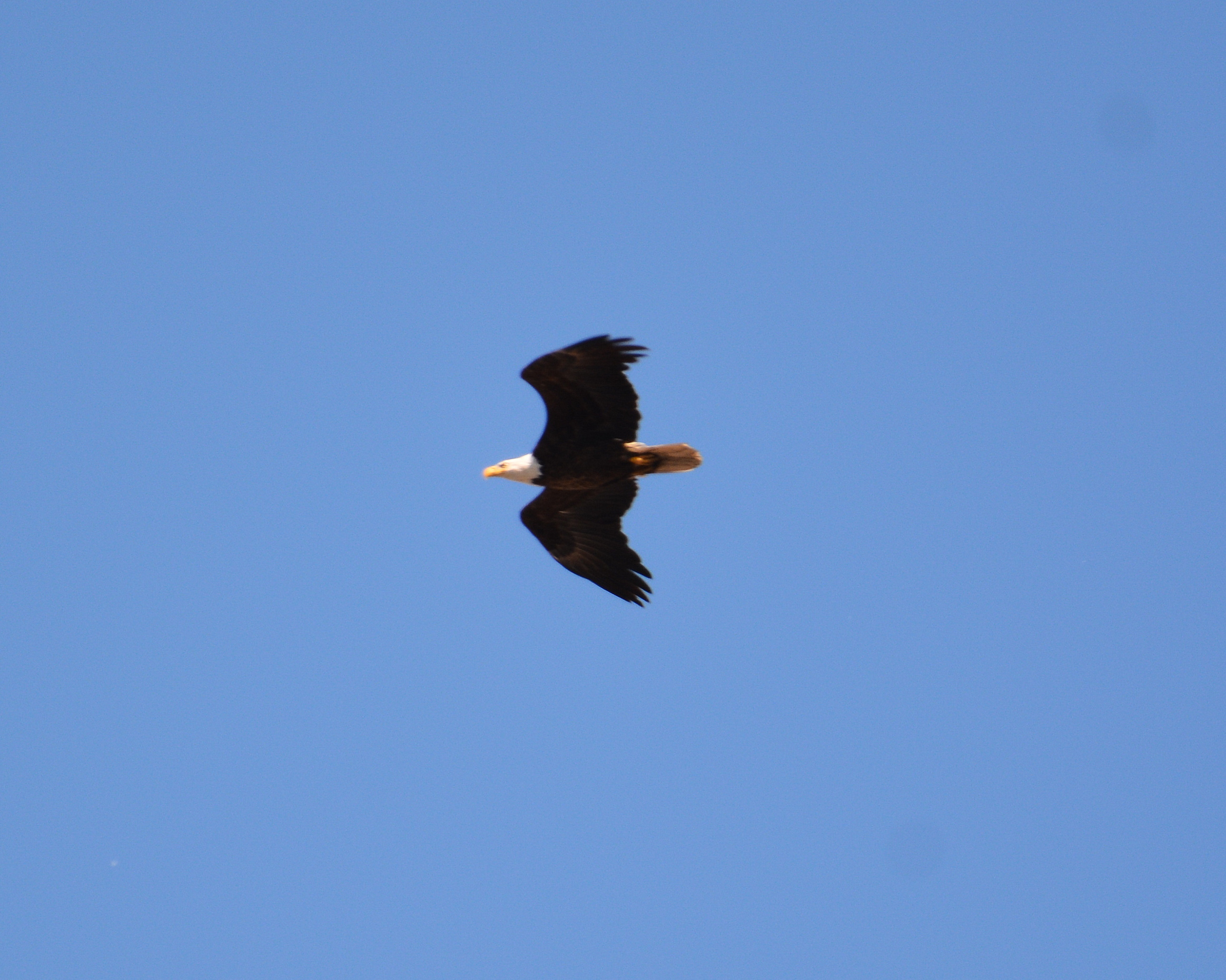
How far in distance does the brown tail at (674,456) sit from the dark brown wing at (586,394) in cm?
25

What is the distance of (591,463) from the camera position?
15.2m

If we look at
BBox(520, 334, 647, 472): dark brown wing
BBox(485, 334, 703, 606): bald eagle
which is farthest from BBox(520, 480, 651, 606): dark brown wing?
BBox(520, 334, 647, 472): dark brown wing

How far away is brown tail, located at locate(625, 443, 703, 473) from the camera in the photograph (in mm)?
14984

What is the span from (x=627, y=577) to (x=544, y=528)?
1.17 m

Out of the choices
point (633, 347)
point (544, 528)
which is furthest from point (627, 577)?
point (633, 347)

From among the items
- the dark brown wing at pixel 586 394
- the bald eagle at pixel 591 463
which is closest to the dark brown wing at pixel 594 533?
the bald eagle at pixel 591 463

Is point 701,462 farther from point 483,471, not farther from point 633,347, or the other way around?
point 483,471

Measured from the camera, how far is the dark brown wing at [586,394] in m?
14.3

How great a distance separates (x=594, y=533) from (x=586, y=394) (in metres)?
1.94

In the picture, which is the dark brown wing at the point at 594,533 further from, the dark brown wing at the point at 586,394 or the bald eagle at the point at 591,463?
the dark brown wing at the point at 586,394

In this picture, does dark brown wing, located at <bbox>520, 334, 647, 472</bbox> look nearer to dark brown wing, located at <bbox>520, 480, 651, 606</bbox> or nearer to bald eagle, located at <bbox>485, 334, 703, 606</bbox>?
bald eagle, located at <bbox>485, 334, 703, 606</bbox>

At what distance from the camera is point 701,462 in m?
15.1

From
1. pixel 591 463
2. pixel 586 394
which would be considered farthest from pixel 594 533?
pixel 586 394

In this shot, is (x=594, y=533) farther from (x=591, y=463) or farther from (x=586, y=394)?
(x=586, y=394)
